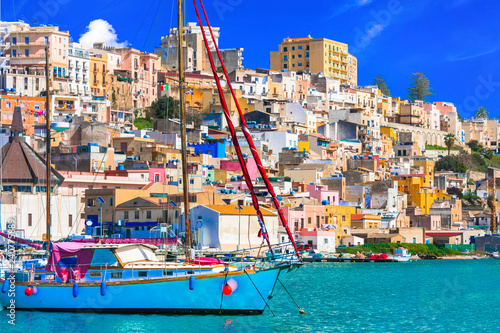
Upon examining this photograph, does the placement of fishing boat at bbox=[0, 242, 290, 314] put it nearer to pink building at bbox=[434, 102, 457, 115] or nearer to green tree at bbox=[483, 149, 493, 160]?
green tree at bbox=[483, 149, 493, 160]

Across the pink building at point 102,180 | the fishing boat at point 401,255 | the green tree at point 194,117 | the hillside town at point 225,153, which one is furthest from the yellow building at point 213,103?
the pink building at point 102,180

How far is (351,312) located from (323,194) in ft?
161

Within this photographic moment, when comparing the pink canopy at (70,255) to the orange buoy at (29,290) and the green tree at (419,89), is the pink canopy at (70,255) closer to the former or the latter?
the orange buoy at (29,290)

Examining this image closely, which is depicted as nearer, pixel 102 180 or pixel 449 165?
pixel 102 180

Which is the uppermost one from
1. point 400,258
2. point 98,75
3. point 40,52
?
point 40,52

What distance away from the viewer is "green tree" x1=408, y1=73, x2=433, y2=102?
178000 mm

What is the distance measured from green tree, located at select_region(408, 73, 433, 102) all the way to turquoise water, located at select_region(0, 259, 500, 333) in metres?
Answer: 119

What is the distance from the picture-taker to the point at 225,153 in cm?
9525

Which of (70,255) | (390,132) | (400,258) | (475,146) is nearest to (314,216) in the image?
(400,258)

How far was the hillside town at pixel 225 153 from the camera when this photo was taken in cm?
6612

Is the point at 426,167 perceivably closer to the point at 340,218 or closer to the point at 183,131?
the point at 340,218

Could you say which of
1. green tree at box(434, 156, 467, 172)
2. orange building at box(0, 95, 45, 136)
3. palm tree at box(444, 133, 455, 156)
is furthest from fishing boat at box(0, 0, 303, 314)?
palm tree at box(444, 133, 455, 156)

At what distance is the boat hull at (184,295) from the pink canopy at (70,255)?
51 cm

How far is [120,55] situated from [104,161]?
41.2 meters
